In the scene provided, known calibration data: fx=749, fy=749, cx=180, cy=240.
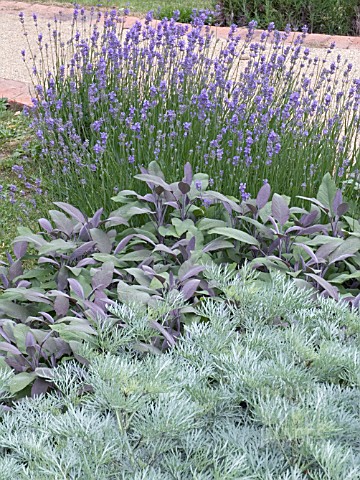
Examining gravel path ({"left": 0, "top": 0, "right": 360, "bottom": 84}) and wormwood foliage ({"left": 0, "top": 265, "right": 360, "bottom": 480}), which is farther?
gravel path ({"left": 0, "top": 0, "right": 360, "bottom": 84})

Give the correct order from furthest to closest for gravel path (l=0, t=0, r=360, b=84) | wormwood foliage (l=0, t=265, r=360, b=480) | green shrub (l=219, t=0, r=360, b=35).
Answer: green shrub (l=219, t=0, r=360, b=35) < gravel path (l=0, t=0, r=360, b=84) < wormwood foliage (l=0, t=265, r=360, b=480)

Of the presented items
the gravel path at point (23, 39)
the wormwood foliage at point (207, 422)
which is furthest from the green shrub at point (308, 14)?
the wormwood foliage at point (207, 422)

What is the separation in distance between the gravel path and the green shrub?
2.58 ft

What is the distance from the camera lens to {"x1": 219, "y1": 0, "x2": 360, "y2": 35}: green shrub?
28.7 ft

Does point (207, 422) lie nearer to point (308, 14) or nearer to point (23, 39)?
point (23, 39)

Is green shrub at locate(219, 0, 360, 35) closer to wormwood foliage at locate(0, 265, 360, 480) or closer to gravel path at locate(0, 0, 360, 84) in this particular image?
gravel path at locate(0, 0, 360, 84)

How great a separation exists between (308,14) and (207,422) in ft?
26.5

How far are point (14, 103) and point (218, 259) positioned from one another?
11.2 feet

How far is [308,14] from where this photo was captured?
352 inches

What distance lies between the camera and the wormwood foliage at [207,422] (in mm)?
1409

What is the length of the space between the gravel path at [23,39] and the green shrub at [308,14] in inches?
30.9

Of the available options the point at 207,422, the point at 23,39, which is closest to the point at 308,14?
the point at 23,39

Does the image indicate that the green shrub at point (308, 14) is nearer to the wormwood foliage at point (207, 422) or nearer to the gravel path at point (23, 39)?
the gravel path at point (23, 39)

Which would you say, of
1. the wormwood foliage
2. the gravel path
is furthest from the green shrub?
the wormwood foliage
